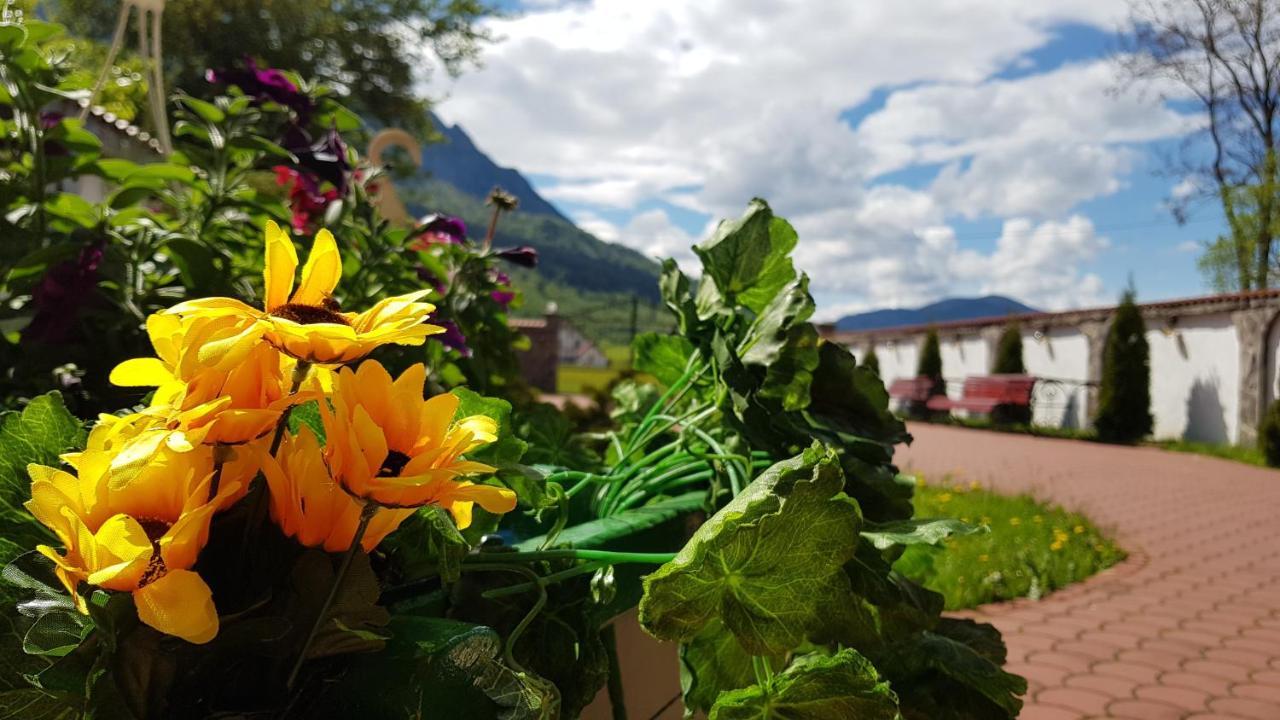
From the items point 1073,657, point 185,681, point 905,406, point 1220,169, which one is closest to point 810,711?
point 185,681

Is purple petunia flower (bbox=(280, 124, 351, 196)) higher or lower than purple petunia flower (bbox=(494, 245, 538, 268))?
higher

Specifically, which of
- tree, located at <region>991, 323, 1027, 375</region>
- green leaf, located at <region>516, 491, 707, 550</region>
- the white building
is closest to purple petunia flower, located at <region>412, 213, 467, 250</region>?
green leaf, located at <region>516, 491, 707, 550</region>

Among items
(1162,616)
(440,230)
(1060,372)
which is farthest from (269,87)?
(1060,372)

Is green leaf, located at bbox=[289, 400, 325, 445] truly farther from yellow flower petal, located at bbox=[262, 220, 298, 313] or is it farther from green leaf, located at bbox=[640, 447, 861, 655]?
green leaf, located at bbox=[640, 447, 861, 655]

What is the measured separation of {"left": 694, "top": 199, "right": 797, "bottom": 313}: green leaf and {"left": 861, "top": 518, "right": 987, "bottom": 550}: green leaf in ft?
1.08

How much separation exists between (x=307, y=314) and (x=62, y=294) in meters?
0.77

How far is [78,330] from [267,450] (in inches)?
35.8

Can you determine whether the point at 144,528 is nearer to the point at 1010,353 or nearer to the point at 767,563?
the point at 767,563

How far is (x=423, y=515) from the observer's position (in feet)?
1.81

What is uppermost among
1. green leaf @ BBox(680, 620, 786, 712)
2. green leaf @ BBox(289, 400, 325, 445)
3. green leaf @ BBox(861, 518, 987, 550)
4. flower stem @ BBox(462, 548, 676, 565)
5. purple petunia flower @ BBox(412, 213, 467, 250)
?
purple petunia flower @ BBox(412, 213, 467, 250)

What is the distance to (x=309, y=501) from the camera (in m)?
0.44

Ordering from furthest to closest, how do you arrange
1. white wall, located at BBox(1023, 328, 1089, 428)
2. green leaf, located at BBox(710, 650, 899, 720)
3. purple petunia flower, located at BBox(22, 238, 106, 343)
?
white wall, located at BBox(1023, 328, 1089, 428) < purple petunia flower, located at BBox(22, 238, 106, 343) < green leaf, located at BBox(710, 650, 899, 720)

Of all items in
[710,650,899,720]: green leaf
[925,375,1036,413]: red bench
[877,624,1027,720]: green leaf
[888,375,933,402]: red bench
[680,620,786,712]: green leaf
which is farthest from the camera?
[888,375,933,402]: red bench

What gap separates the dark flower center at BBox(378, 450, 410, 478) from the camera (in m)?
0.44
